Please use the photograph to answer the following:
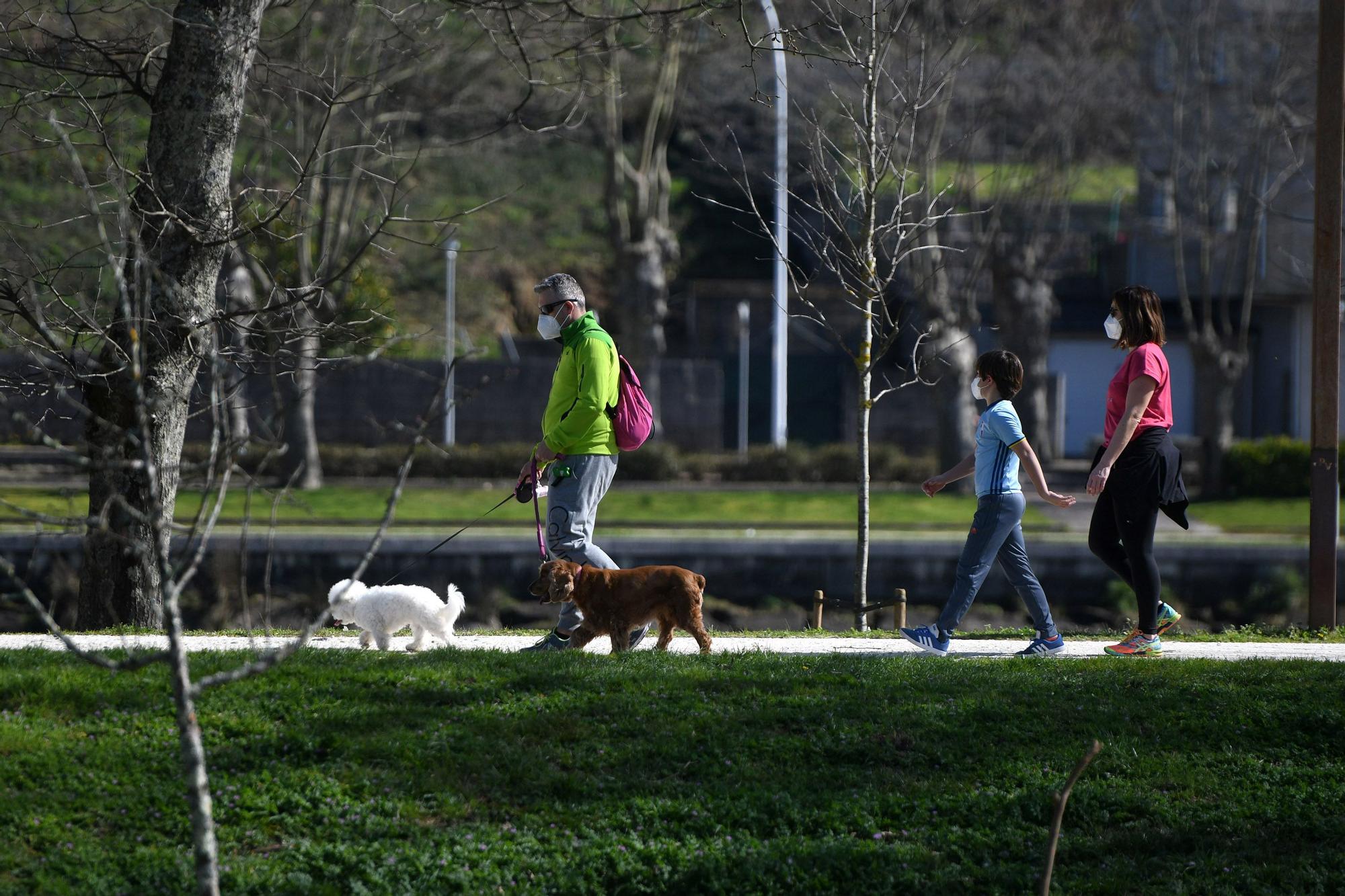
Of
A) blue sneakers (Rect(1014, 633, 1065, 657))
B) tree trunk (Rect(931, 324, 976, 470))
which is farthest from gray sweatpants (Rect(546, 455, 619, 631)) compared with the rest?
tree trunk (Rect(931, 324, 976, 470))

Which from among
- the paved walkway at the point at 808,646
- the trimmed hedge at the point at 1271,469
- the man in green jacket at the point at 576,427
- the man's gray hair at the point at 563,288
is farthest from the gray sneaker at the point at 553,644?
the trimmed hedge at the point at 1271,469

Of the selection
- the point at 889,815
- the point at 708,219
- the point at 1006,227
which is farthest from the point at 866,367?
the point at 708,219

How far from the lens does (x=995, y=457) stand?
760 centimetres

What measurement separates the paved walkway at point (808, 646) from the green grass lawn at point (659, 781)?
0.92 m

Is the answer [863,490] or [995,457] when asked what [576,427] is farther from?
[863,490]

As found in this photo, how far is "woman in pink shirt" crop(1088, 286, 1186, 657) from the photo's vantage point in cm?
750

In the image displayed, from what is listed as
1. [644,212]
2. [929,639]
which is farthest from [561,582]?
[644,212]

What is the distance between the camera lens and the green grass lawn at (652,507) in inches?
846

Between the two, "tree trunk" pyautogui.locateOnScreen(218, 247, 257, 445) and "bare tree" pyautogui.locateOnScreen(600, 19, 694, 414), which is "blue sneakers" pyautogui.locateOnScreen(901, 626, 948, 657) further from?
"bare tree" pyautogui.locateOnScreen(600, 19, 694, 414)

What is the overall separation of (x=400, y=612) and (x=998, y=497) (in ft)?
10.5

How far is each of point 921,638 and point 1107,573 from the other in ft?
36.3

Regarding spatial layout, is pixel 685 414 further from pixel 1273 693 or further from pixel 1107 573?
pixel 1273 693

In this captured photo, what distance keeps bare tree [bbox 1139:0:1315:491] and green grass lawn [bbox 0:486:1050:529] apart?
622cm

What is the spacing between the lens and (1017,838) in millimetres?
5609
